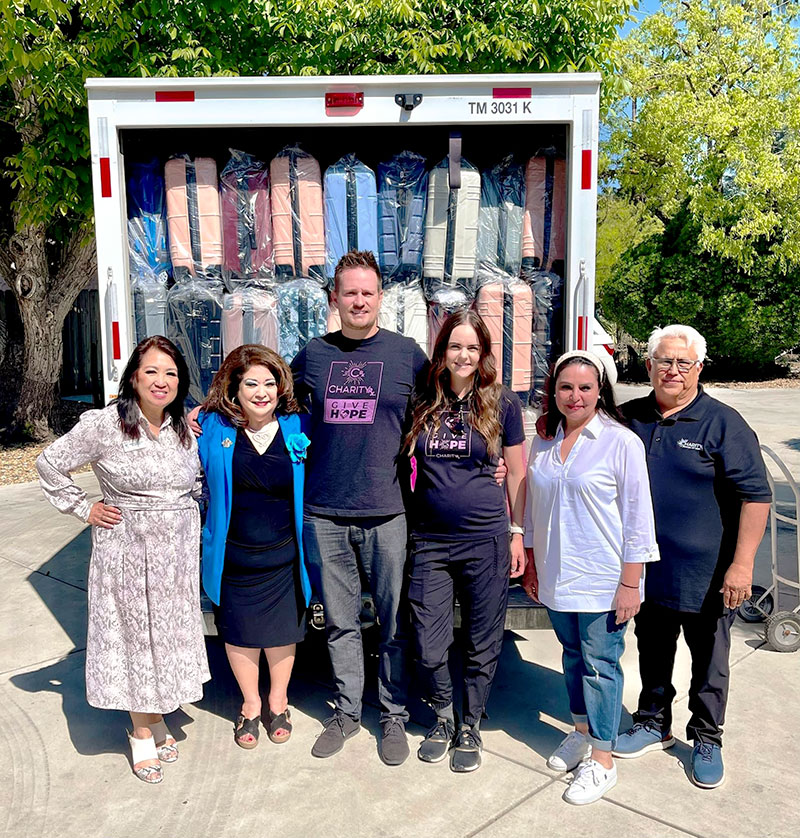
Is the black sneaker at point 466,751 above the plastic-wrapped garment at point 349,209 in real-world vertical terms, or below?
below

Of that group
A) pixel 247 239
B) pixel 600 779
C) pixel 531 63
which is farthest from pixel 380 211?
pixel 531 63

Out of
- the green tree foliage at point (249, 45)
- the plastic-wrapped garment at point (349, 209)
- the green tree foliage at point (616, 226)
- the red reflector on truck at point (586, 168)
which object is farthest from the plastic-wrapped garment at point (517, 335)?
the green tree foliage at point (616, 226)

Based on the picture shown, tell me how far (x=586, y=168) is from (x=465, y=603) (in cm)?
212

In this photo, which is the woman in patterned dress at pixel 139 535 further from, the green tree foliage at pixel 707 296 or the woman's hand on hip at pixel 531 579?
the green tree foliage at pixel 707 296

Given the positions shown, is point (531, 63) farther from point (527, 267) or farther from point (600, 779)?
point (600, 779)

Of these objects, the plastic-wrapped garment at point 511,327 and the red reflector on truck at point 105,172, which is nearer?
the red reflector on truck at point 105,172

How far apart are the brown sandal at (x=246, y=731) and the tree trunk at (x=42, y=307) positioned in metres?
7.08

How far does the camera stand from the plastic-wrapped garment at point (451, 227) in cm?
460

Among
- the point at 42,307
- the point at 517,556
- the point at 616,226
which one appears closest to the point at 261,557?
the point at 517,556

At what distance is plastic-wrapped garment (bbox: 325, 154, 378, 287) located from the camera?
15.3 ft

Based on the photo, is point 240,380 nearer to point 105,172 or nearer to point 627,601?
point 105,172

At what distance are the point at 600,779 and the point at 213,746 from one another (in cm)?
159

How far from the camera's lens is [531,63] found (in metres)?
7.89

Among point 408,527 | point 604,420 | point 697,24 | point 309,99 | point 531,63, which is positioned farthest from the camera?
point 697,24
